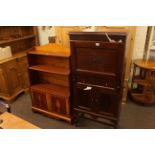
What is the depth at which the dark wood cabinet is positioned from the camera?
1718 millimetres

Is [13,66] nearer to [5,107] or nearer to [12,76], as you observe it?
[12,76]

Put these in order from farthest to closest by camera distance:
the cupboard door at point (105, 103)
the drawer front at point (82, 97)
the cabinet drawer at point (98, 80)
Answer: the drawer front at point (82, 97), the cupboard door at point (105, 103), the cabinet drawer at point (98, 80)

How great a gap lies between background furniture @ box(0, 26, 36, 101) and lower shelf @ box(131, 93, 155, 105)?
2.15 meters

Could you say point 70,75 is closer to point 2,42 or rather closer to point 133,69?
point 133,69

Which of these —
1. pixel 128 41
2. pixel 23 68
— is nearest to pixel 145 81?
pixel 128 41

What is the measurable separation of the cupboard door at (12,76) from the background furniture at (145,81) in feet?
7.13

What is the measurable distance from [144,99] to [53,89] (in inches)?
62.9

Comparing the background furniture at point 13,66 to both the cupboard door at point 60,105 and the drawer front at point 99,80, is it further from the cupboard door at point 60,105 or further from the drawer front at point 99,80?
the drawer front at point 99,80

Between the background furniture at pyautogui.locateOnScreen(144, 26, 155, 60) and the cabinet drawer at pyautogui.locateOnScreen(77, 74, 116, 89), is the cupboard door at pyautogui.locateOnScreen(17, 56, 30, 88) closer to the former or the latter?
the cabinet drawer at pyautogui.locateOnScreen(77, 74, 116, 89)

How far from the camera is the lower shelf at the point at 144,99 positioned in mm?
2760

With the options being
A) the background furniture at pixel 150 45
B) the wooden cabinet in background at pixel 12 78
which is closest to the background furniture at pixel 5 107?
the wooden cabinet in background at pixel 12 78

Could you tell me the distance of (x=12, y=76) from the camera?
295 centimetres

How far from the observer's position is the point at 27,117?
2.56 meters

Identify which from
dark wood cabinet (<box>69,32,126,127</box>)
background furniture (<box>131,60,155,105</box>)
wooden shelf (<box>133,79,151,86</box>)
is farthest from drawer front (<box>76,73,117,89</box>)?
wooden shelf (<box>133,79,151,86</box>)
